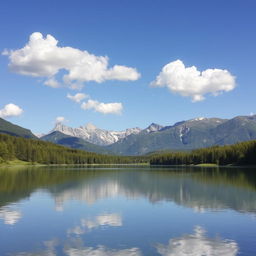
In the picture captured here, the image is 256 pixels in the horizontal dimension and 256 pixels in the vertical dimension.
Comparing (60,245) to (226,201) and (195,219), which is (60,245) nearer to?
(195,219)

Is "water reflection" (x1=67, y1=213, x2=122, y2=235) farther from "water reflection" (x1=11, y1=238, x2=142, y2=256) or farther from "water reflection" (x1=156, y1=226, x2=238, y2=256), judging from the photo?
"water reflection" (x1=156, y1=226, x2=238, y2=256)

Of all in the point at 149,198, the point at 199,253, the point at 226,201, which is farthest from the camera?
the point at 149,198

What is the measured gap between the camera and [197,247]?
3075 cm

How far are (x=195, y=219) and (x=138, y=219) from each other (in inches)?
269

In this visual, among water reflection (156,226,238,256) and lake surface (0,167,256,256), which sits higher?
lake surface (0,167,256,256)

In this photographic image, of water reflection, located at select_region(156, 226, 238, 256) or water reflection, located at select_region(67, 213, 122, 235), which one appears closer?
water reflection, located at select_region(156, 226, 238, 256)

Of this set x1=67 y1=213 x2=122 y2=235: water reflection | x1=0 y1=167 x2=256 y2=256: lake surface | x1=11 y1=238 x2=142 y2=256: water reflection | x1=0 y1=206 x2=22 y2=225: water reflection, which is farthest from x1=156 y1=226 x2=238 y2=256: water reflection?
x1=0 y1=206 x2=22 y2=225: water reflection

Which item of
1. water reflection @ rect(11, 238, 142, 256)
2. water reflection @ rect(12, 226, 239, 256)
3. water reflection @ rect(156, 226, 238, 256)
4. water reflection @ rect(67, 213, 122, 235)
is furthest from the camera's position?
water reflection @ rect(67, 213, 122, 235)

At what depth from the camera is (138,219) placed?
1756 inches

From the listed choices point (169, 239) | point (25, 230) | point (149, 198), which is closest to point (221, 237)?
point (169, 239)

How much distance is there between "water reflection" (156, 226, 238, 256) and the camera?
29.0 metres

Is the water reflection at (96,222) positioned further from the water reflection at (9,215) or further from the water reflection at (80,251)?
the water reflection at (9,215)

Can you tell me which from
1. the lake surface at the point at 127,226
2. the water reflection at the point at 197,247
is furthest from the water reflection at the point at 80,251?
the water reflection at the point at 197,247

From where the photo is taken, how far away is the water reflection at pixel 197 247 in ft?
95.1
